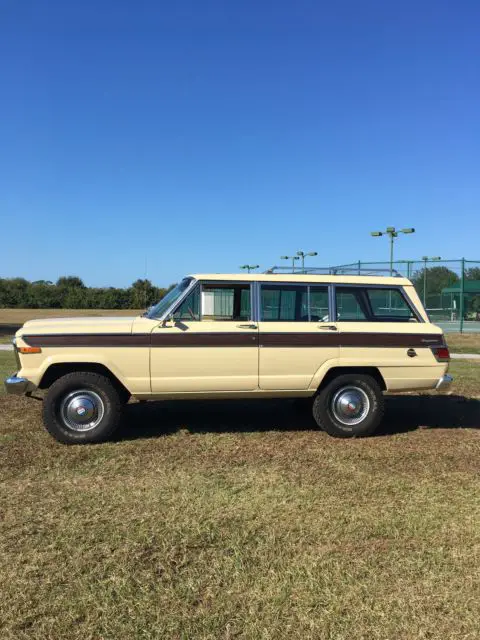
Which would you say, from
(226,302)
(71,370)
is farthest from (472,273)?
(71,370)

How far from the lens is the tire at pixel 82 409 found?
5613 millimetres

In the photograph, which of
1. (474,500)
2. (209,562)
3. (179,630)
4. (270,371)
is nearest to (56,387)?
(270,371)

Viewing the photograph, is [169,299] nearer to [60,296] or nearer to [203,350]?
[203,350]

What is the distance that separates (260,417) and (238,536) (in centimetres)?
362

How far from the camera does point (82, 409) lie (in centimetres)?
567

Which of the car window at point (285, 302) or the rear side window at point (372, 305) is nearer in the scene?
the car window at point (285, 302)

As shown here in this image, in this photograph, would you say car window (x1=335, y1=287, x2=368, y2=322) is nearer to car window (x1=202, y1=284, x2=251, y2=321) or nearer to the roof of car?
the roof of car

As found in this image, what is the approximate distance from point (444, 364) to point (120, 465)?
3.79m

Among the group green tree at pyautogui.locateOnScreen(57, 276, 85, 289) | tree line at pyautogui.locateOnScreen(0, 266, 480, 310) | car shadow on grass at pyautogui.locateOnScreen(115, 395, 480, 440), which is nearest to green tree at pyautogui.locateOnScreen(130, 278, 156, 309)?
tree line at pyautogui.locateOnScreen(0, 266, 480, 310)

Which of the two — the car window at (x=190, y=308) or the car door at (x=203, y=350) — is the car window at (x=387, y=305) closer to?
the car door at (x=203, y=350)

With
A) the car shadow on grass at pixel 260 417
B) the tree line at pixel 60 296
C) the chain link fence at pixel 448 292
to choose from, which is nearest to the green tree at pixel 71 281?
the tree line at pixel 60 296

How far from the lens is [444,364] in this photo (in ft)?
20.6

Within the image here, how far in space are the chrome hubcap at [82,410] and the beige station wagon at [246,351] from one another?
0.01 meters

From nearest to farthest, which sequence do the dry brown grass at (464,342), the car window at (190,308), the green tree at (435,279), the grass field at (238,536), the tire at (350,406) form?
the grass field at (238,536)
the car window at (190,308)
the tire at (350,406)
the dry brown grass at (464,342)
the green tree at (435,279)
